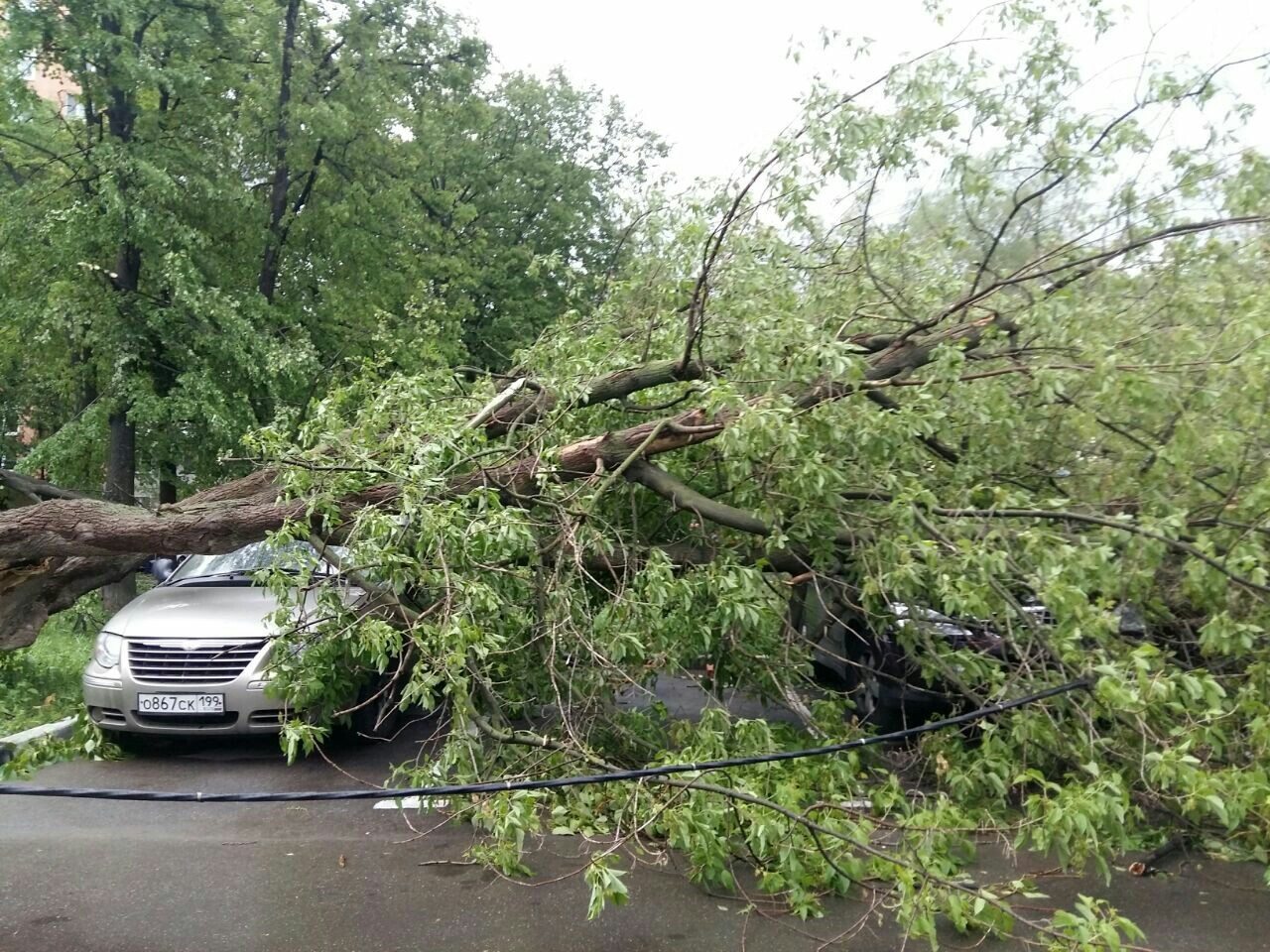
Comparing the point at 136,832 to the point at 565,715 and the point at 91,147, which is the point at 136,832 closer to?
the point at 565,715

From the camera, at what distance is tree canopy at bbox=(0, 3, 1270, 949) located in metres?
3.95

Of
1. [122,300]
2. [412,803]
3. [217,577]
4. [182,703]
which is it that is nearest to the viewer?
[412,803]

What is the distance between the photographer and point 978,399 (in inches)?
203

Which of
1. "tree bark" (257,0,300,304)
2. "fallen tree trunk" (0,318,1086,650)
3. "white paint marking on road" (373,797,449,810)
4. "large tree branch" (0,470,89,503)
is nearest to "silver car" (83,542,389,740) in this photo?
"fallen tree trunk" (0,318,1086,650)

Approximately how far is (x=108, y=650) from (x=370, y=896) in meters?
3.11

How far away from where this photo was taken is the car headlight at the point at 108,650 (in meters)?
6.29

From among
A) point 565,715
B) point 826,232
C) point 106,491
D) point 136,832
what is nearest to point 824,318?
point 826,232

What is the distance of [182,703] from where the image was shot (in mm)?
6082

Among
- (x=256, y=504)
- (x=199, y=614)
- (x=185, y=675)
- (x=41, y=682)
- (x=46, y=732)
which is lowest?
(x=46, y=732)

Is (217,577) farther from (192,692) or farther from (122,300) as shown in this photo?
(122,300)

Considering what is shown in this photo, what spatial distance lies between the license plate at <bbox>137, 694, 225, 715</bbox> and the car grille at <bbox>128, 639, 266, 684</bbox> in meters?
0.09

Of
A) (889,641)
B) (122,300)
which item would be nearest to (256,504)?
(889,641)

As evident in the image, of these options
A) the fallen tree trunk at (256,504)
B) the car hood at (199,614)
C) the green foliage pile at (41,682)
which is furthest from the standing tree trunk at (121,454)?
the car hood at (199,614)

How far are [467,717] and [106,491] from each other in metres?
7.23
